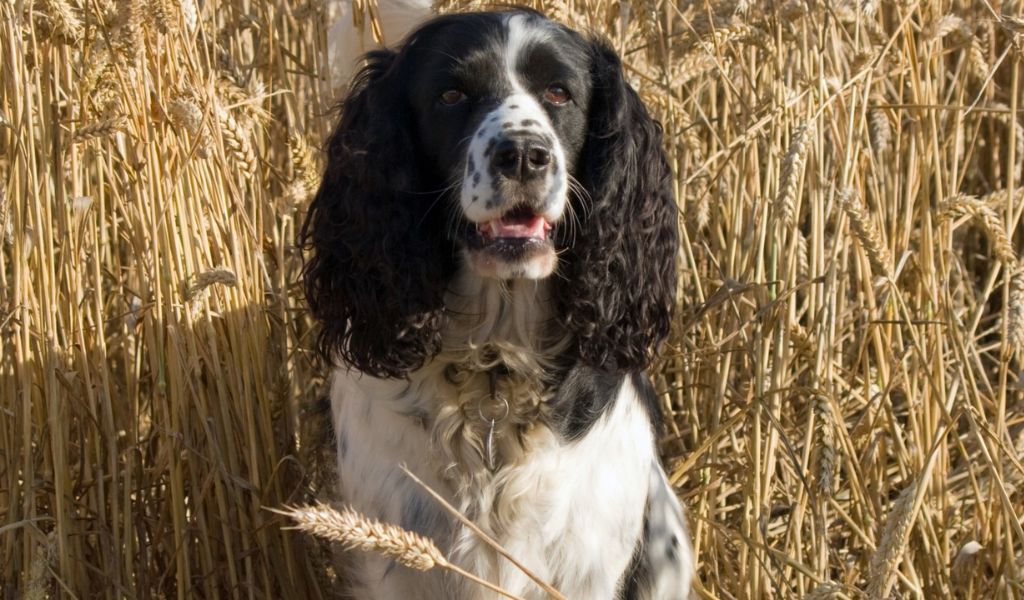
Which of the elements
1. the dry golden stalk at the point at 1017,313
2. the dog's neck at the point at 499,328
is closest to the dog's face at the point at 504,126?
the dog's neck at the point at 499,328

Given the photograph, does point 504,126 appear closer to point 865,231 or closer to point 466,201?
point 466,201

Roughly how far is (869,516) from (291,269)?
5.82 ft

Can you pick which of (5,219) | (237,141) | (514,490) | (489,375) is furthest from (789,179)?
(5,219)

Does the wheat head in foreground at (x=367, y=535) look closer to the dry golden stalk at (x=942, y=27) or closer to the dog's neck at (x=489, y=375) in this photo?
the dog's neck at (x=489, y=375)

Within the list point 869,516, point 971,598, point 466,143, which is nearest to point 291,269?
point 466,143

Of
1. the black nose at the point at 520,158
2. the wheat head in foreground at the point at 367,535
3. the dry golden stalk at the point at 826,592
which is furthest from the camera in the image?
the black nose at the point at 520,158

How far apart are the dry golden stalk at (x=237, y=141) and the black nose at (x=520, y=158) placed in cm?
73

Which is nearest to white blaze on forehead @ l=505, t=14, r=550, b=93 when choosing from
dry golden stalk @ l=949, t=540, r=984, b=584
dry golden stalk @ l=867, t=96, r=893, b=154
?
dry golden stalk @ l=867, t=96, r=893, b=154

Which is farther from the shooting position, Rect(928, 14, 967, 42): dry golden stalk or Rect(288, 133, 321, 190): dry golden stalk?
Rect(928, 14, 967, 42): dry golden stalk

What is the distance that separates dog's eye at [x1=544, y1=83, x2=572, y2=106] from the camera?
2.85 meters

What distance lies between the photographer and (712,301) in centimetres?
346

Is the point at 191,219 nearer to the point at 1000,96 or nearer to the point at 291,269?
the point at 291,269

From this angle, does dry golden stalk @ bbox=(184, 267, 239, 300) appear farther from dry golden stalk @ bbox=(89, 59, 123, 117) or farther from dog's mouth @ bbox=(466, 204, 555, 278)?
dog's mouth @ bbox=(466, 204, 555, 278)

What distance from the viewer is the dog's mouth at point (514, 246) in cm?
266
